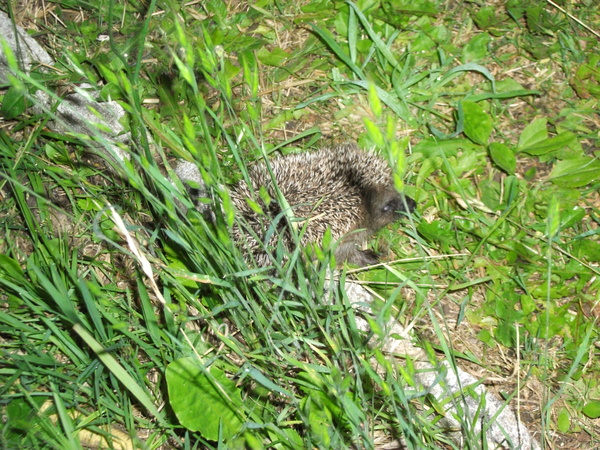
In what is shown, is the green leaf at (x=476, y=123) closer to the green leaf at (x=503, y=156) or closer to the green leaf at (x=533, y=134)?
the green leaf at (x=503, y=156)

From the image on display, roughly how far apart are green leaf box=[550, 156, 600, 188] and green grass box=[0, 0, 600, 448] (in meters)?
0.01

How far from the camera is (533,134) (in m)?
4.51

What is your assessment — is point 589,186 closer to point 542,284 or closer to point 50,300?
point 542,284

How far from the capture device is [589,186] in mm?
4434

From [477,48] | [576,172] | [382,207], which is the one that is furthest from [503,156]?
[477,48]

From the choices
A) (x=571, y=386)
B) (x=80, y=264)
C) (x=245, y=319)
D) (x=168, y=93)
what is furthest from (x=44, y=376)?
(x=571, y=386)

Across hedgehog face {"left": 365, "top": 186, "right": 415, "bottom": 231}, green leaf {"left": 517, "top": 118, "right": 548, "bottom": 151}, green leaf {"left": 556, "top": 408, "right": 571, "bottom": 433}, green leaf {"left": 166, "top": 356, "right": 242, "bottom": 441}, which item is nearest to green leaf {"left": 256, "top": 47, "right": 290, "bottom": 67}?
hedgehog face {"left": 365, "top": 186, "right": 415, "bottom": 231}

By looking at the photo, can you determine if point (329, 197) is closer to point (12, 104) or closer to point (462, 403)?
point (462, 403)

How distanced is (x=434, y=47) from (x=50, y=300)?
3.67 meters

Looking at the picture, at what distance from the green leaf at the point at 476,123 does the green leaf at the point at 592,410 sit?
A: 2018 millimetres

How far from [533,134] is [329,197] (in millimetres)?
1763

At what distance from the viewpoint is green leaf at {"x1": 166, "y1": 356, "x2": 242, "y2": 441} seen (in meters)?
3.10

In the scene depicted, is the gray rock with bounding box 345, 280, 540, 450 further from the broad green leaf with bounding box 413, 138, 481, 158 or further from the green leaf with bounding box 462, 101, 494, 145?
the green leaf with bounding box 462, 101, 494, 145

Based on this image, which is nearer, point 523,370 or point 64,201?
point 523,370
